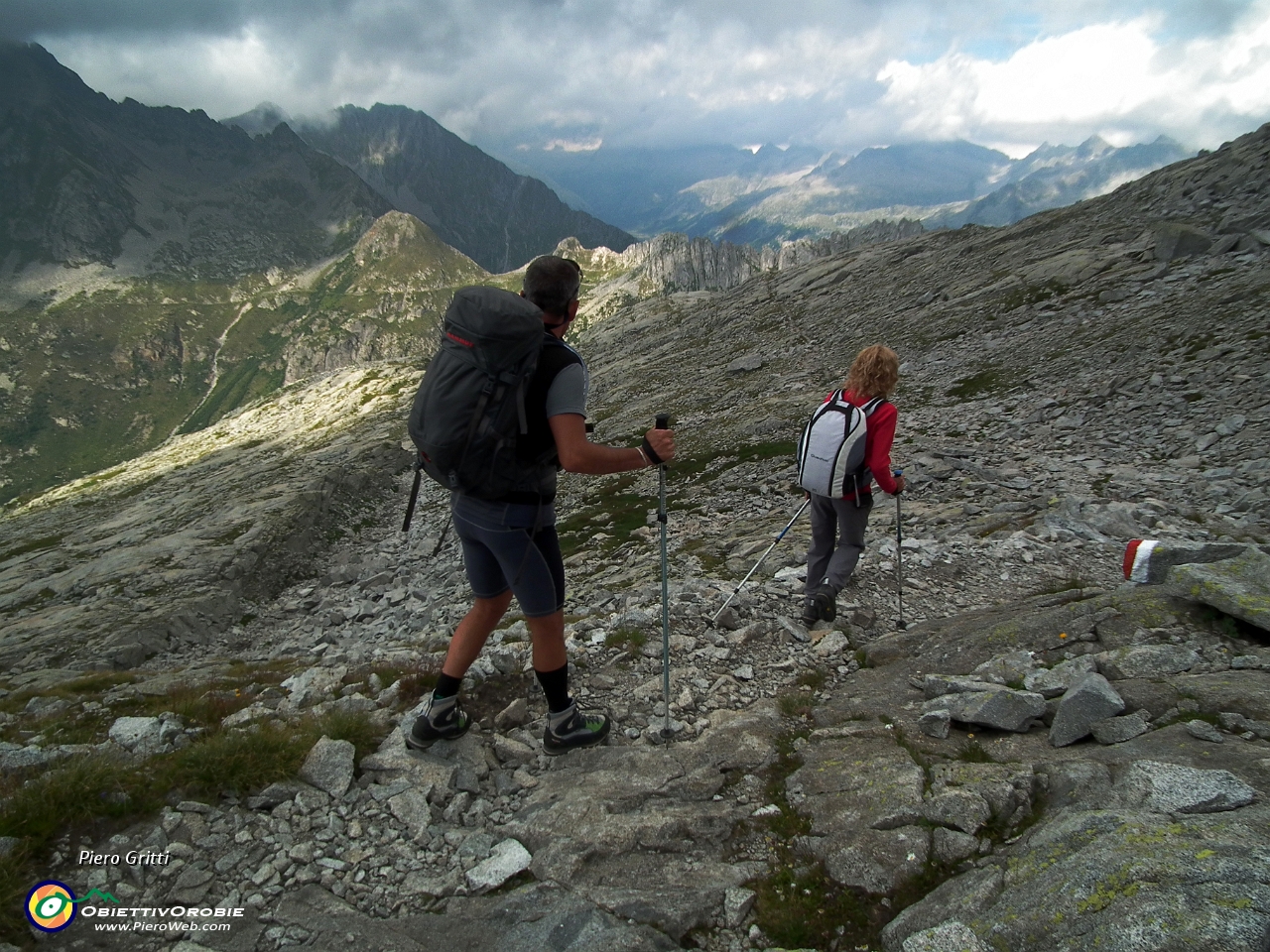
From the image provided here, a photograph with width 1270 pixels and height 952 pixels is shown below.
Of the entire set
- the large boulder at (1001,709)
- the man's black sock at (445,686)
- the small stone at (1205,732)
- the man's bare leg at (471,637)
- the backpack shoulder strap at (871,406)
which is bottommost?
the large boulder at (1001,709)

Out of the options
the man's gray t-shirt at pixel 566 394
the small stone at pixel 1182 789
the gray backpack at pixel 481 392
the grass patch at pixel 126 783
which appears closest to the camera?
the small stone at pixel 1182 789

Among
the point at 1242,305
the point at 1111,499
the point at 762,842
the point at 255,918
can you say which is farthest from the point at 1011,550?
the point at 1242,305

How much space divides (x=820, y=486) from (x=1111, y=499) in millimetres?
9781

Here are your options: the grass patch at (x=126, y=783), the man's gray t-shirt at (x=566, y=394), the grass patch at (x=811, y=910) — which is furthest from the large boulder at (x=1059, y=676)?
A: the grass patch at (x=126, y=783)

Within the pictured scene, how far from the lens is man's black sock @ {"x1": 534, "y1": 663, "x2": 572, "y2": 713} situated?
6.22 m

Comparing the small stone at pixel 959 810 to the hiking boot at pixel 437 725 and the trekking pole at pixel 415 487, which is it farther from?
the trekking pole at pixel 415 487

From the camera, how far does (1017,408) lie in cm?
2477

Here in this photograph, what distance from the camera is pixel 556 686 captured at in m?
6.29

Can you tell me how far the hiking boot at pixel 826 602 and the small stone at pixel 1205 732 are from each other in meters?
4.64

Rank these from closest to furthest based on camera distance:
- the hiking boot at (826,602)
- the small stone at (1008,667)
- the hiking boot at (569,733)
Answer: the hiking boot at (569,733) → the small stone at (1008,667) → the hiking boot at (826,602)

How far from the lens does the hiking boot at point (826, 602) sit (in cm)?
958

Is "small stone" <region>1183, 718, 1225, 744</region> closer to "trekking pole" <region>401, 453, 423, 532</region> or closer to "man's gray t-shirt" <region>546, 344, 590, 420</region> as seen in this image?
"man's gray t-shirt" <region>546, 344, 590, 420</region>

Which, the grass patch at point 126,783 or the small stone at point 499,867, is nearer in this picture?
the grass patch at point 126,783

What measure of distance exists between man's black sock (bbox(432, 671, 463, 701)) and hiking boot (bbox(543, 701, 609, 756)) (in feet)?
3.33
